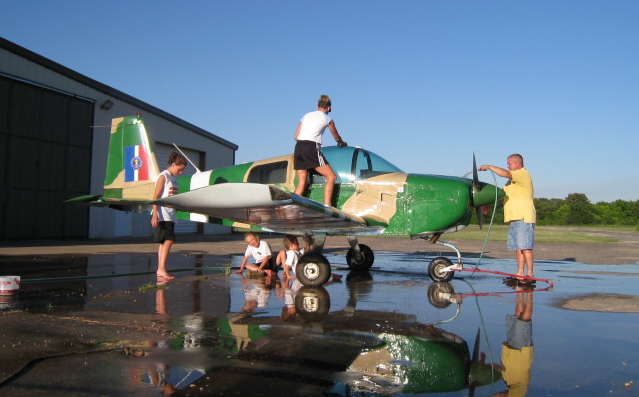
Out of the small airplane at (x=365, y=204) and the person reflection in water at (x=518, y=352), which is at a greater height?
the small airplane at (x=365, y=204)

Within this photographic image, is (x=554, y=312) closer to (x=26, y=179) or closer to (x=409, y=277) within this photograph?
(x=409, y=277)

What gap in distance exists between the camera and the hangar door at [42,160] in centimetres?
1841

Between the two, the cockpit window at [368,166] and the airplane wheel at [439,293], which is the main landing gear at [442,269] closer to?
the airplane wheel at [439,293]

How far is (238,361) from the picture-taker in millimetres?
3412

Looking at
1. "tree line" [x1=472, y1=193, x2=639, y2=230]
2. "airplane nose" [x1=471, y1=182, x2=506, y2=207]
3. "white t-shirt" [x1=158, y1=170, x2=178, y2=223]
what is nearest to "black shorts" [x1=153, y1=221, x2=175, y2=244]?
"white t-shirt" [x1=158, y1=170, x2=178, y2=223]

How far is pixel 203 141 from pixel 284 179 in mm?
21404

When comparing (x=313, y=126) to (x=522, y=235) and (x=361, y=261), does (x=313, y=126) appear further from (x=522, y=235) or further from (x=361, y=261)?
(x=522, y=235)

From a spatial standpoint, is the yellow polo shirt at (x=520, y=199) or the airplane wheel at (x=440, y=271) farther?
the yellow polo shirt at (x=520, y=199)

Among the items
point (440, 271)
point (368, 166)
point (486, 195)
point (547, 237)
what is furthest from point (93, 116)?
point (547, 237)

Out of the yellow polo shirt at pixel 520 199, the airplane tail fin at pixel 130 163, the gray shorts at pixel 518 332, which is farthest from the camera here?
the airplane tail fin at pixel 130 163

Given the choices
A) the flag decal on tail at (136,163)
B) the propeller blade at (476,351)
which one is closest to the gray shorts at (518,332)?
the propeller blade at (476,351)

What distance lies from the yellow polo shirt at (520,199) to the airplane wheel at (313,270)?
3145 mm

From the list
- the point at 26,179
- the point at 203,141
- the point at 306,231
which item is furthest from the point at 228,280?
the point at 203,141

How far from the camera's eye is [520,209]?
8.13 meters
